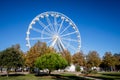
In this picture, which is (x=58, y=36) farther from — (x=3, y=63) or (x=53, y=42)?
(x=3, y=63)

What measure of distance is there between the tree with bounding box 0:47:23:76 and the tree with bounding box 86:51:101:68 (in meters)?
24.0

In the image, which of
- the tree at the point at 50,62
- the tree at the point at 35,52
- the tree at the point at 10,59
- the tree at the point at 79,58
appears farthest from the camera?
the tree at the point at 79,58

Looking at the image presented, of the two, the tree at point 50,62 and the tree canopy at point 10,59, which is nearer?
the tree at point 50,62

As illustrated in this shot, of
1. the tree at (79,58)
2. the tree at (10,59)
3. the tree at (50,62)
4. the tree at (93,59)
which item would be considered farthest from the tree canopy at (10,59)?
the tree at (93,59)

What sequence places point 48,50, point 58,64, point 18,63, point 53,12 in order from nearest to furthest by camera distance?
Result: point 58,64, point 18,63, point 48,50, point 53,12

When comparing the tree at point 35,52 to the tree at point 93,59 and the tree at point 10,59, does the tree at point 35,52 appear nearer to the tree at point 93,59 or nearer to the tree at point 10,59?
the tree at point 10,59

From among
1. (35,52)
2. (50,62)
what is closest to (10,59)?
Result: (35,52)

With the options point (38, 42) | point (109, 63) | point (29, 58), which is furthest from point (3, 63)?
point (109, 63)

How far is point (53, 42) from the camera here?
189 feet

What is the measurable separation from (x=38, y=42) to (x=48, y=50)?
3780 mm

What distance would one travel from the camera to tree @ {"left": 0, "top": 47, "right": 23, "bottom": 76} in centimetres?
5016

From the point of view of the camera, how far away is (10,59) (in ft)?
166

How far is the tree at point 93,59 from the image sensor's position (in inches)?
2589

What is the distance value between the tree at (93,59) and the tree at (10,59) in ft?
78.6
